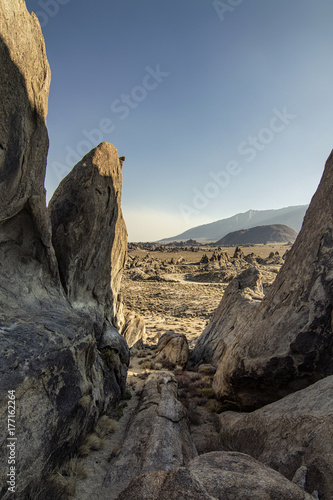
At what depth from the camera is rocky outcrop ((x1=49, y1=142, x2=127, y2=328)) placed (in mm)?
11742

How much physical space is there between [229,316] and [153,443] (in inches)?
432

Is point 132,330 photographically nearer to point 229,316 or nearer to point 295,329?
point 229,316

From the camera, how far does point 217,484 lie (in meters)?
4.01

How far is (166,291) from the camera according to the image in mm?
52844

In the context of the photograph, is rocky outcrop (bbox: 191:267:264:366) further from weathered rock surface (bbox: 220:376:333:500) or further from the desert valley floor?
weathered rock surface (bbox: 220:376:333:500)

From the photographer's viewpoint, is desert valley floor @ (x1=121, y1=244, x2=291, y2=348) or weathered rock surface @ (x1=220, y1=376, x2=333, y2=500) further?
desert valley floor @ (x1=121, y1=244, x2=291, y2=348)

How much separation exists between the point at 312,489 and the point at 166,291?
1922 inches

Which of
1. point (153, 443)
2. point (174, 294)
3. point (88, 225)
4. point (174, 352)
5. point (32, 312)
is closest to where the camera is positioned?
point (153, 443)

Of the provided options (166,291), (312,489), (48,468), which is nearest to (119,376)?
(48,468)

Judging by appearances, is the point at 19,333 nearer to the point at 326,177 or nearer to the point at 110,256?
the point at 110,256

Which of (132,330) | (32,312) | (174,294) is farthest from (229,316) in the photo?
(174,294)

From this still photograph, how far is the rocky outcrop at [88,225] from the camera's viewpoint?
11.7 m

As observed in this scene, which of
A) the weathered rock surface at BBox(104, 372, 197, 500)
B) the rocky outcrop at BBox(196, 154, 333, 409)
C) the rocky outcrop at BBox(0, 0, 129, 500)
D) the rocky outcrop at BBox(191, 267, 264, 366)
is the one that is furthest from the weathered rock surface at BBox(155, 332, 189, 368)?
the rocky outcrop at BBox(0, 0, 129, 500)

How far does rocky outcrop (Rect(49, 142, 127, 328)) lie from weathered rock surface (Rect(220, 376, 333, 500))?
28.7 feet
